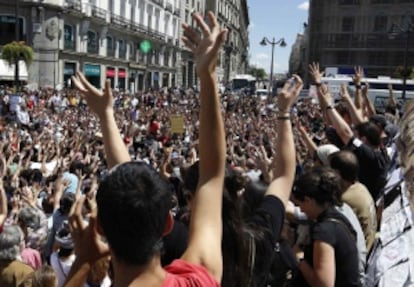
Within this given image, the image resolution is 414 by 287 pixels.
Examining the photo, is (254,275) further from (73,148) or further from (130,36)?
(130,36)

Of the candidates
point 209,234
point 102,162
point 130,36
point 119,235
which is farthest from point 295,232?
point 130,36

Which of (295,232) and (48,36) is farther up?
(48,36)

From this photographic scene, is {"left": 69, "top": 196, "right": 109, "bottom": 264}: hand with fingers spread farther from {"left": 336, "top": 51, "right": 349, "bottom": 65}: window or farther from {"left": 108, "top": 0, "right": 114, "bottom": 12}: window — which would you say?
{"left": 336, "top": 51, "right": 349, "bottom": 65}: window

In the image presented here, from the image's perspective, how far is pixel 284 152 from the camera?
2729 millimetres

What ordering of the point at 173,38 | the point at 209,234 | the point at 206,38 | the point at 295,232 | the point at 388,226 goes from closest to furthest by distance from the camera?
1. the point at 209,234
2. the point at 206,38
3. the point at 388,226
4. the point at 295,232
5. the point at 173,38

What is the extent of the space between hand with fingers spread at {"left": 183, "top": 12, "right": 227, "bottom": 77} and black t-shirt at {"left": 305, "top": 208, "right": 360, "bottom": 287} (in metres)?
1.34

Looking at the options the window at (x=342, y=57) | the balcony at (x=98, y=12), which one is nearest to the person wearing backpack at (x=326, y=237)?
the balcony at (x=98, y=12)

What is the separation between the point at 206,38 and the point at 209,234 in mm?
724

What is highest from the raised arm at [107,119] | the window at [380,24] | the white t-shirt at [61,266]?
the window at [380,24]

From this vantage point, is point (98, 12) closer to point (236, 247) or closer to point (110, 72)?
point (110, 72)

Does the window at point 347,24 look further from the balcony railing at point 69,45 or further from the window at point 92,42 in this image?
the balcony railing at point 69,45

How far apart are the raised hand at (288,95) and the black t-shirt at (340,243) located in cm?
66

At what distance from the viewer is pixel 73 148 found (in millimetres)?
10938

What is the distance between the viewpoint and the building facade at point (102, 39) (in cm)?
3216
